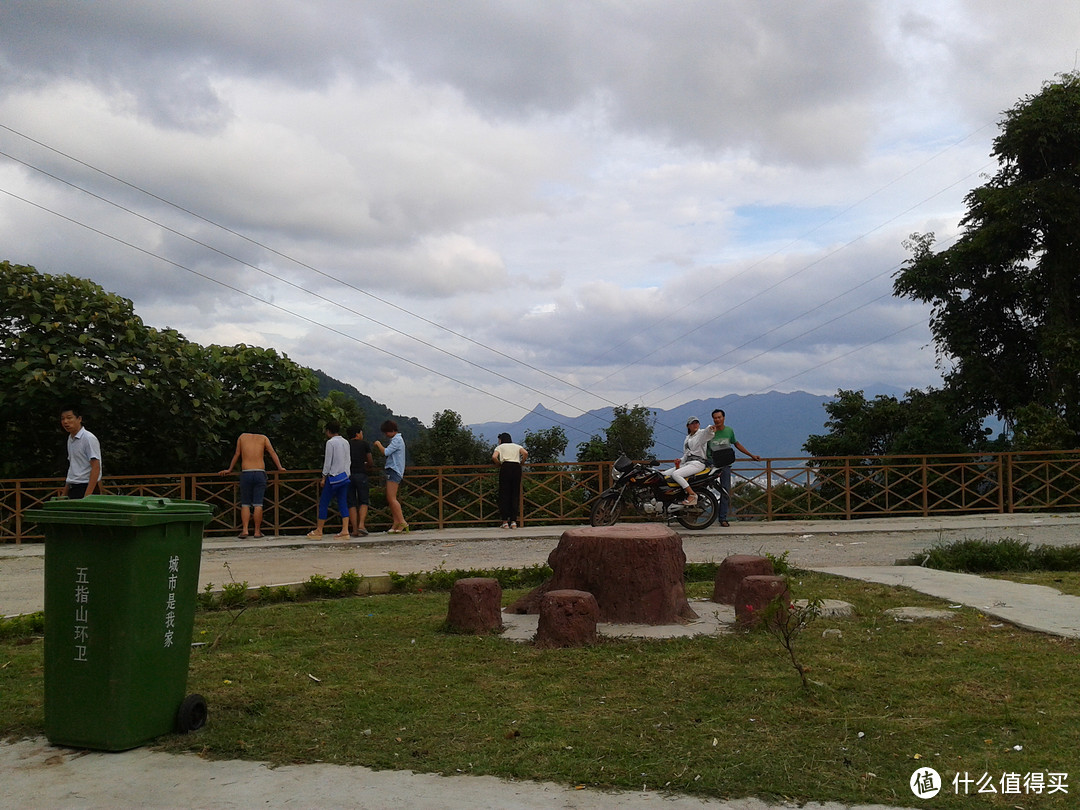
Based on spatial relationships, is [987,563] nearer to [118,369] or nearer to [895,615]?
[895,615]

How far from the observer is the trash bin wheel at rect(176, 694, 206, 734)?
4352 mm

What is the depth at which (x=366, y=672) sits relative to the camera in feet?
18.0

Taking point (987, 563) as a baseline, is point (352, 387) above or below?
above

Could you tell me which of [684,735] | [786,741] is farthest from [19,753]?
[786,741]

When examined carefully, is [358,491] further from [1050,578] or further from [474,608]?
[1050,578]

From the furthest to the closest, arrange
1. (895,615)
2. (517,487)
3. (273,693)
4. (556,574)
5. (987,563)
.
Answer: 1. (517,487)
2. (987,563)
3. (556,574)
4. (895,615)
5. (273,693)

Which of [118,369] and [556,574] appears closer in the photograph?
[556,574]

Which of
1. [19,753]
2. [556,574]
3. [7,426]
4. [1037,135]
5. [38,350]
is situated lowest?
[19,753]

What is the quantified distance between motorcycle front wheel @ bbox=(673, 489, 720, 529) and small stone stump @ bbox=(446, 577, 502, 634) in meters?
7.51

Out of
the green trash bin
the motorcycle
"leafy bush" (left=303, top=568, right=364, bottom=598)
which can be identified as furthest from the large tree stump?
the motorcycle

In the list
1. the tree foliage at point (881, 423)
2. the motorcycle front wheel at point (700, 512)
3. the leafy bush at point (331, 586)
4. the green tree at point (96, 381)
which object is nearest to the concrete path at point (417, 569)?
the motorcycle front wheel at point (700, 512)

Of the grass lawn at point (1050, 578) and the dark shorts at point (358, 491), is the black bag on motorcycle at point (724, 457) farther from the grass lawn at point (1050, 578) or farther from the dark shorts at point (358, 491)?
the dark shorts at point (358, 491)

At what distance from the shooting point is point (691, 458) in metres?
13.8

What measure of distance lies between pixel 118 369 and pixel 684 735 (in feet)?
45.7
